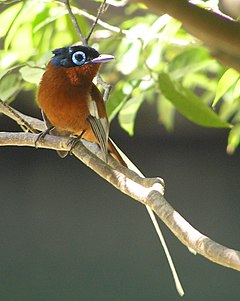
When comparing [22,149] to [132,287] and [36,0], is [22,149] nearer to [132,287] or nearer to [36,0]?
[132,287]

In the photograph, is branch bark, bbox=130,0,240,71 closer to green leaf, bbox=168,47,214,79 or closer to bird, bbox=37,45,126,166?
green leaf, bbox=168,47,214,79

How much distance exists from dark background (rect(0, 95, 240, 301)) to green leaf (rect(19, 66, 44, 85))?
5.95ft

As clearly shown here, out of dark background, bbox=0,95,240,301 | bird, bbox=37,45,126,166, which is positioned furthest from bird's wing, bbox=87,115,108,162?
dark background, bbox=0,95,240,301

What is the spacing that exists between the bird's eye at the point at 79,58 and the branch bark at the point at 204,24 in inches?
33.9

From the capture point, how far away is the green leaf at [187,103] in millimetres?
1320

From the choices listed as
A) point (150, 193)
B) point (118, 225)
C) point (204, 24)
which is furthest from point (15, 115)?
point (118, 225)

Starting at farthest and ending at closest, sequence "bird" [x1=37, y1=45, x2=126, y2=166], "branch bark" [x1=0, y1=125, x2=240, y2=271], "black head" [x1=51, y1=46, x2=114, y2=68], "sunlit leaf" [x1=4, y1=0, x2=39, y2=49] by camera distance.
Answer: "bird" [x1=37, y1=45, x2=126, y2=166] → "black head" [x1=51, y1=46, x2=114, y2=68] → "sunlit leaf" [x1=4, y1=0, x2=39, y2=49] → "branch bark" [x1=0, y1=125, x2=240, y2=271]

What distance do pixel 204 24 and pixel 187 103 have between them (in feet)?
2.28

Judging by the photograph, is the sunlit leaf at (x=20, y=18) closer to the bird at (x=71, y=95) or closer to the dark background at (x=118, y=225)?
the bird at (x=71, y=95)

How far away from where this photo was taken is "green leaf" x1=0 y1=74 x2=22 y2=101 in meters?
1.48

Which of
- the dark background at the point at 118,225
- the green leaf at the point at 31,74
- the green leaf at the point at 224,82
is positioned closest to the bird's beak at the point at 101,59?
the green leaf at the point at 31,74

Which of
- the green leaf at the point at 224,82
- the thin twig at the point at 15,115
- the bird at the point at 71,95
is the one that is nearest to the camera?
the green leaf at the point at 224,82

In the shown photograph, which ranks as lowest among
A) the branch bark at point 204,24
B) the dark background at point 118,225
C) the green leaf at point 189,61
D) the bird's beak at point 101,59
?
the dark background at point 118,225

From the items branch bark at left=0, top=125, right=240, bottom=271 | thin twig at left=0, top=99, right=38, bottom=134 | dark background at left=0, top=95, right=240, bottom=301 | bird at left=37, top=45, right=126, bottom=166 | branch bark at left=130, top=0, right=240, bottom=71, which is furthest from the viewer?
dark background at left=0, top=95, right=240, bottom=301
